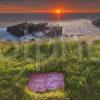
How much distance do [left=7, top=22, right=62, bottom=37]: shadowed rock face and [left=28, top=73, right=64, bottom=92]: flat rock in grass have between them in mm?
396

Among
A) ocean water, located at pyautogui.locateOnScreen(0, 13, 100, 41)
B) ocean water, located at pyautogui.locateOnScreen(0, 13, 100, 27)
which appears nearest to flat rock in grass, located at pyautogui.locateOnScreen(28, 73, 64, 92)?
ocean water, located at pyautogui.locateOnScreen(0, 13, 100, 41)

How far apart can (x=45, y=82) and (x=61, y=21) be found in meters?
0.59

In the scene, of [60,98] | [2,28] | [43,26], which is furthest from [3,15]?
[60,98]

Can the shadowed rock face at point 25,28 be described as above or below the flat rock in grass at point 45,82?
above

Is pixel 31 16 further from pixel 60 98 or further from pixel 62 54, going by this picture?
pixel 60 98

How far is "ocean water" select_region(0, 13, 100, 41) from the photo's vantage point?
12.9 ft

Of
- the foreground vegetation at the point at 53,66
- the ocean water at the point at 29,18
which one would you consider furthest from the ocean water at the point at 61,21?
the foreground vegetation at the point at 53,66

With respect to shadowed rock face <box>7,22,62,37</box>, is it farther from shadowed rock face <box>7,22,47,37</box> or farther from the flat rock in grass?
the flat rock in grass

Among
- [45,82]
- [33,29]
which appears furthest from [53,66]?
[33,29]

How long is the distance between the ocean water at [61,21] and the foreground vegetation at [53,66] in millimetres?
→ 109

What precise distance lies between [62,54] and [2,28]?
58 cm

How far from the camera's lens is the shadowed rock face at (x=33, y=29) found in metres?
3.91

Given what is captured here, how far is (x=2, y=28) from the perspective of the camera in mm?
3922

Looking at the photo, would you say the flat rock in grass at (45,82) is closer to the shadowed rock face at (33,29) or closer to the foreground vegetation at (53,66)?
the foreground vegetation at (53,66)
